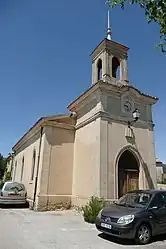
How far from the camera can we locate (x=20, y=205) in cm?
1457

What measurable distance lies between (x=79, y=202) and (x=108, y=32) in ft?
40.9

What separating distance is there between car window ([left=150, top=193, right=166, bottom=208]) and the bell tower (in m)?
8.32

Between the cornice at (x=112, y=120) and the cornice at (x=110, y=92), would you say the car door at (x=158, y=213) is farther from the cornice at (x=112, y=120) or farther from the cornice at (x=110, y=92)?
→ the cornice at (x=110, y=92)

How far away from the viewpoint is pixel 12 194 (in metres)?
13.6

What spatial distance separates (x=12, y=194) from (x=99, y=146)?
6.50 metres

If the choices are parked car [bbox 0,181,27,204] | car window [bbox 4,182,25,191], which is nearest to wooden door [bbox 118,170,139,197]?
parked car [bbox 0,181,27,204]

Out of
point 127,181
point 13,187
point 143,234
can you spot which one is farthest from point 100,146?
point 13,187

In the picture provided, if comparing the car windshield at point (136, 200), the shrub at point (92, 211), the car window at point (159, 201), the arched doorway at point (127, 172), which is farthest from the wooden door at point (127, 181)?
the car window at point (159, 201)

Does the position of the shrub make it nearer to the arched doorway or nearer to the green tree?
the arched doorway

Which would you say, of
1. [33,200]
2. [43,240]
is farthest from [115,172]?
[43,240]

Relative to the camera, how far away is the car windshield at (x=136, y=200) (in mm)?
7088

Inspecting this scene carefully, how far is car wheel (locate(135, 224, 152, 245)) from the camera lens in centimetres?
626

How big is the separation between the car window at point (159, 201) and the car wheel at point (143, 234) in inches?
29.7

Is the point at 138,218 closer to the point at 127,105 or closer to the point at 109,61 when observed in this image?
the point at 127,105
